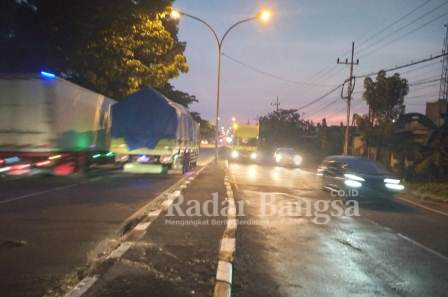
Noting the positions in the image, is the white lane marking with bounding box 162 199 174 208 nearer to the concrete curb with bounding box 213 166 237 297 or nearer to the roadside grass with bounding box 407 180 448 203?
the concrete curb with bounding box 213 166 237 297

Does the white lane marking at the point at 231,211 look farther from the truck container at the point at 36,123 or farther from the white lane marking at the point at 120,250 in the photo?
the truck container at the point at 36,123

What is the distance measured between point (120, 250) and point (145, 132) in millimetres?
13508

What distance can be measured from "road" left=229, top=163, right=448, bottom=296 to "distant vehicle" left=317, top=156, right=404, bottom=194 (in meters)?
2.31

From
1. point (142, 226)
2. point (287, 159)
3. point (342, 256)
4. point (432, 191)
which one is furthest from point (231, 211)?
point (287, 159)

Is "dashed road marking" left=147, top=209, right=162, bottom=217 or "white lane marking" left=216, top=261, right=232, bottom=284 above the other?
"white lane marking" left=216, top=261, right=232, bottom=284

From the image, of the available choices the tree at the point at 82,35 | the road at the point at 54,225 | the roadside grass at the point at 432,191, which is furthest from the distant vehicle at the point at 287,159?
the road at the point at 54,225

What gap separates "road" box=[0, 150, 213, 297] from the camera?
6013 millimetres

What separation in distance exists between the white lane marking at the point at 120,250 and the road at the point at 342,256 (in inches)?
67.6

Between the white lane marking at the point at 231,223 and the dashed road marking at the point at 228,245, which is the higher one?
the dashed road marking at the point at 228,245

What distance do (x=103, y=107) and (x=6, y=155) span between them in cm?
658

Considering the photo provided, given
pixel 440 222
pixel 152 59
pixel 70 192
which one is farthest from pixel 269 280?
pixel 152 59

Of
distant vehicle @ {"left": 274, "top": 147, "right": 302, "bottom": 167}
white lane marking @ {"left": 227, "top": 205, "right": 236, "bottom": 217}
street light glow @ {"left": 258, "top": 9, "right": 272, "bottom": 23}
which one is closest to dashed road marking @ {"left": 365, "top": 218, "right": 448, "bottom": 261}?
white lane marking @ {"left": 227, "top": 205, "right": 236, "bottom": 217}

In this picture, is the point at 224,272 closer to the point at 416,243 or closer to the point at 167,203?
the point at 416,243

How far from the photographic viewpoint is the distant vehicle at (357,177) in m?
15.1
